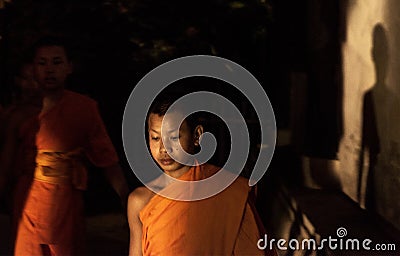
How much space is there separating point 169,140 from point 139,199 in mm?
264

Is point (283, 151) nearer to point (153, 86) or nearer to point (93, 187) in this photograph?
point (93, 187)

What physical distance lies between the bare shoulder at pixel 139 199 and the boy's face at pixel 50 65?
1410 mm

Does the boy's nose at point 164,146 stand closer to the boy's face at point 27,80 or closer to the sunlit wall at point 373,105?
the boy's face at point 27,80

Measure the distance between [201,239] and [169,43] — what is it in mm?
10180

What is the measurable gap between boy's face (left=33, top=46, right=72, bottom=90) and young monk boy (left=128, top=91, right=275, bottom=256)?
1382 millimetres

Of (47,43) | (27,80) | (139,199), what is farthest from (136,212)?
(27,80)

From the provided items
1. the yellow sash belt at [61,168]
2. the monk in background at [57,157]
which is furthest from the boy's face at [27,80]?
the yellow sash belt at [61,168]

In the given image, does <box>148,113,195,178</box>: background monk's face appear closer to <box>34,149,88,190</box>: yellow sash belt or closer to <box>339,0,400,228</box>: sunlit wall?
<box>34,149,88,190</box>: yellow sash belt

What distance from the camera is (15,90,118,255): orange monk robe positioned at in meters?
5.30

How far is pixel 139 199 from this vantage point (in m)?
3.97

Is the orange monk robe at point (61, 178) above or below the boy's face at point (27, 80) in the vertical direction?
below

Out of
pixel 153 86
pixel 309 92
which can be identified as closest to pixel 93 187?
pixel 309 92

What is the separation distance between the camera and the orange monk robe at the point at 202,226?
3830 mm

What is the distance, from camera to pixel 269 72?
13.3 meters
